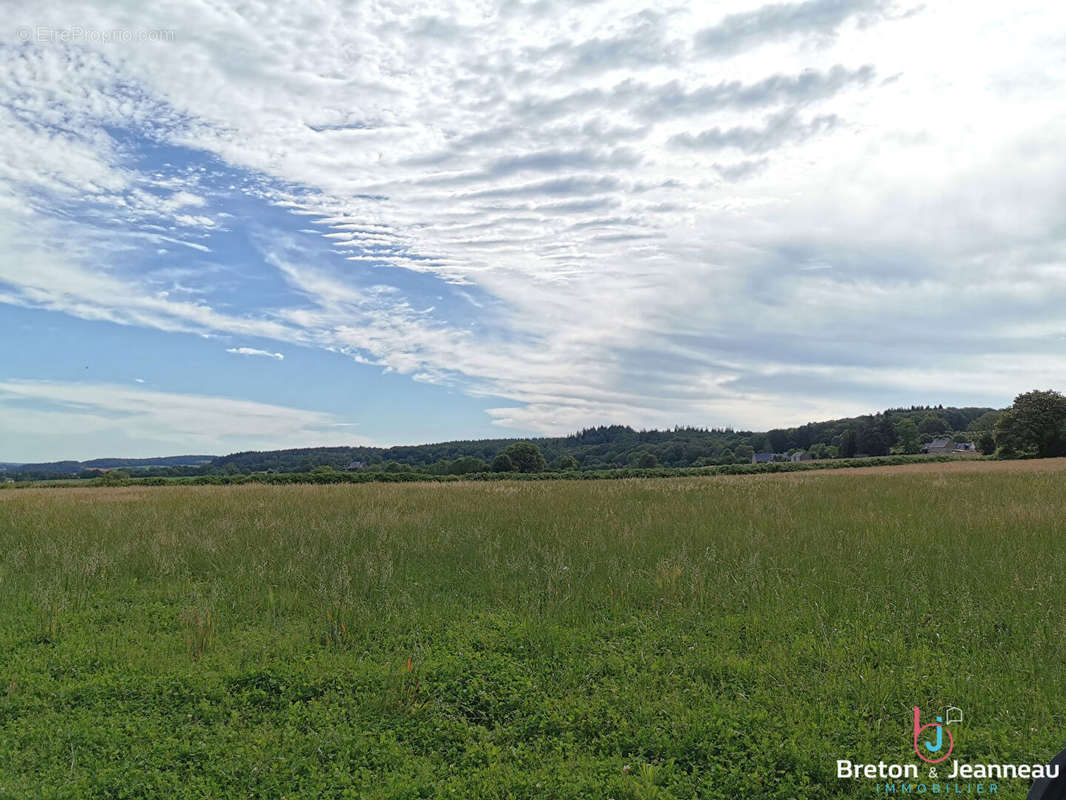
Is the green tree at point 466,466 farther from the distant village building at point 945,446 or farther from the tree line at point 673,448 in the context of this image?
the distant village building at point 945,446

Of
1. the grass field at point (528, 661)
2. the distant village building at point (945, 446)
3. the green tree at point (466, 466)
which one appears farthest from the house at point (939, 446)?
the grass field at point (528, 661)

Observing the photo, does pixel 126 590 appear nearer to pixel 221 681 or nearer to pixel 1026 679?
pixel 221 681

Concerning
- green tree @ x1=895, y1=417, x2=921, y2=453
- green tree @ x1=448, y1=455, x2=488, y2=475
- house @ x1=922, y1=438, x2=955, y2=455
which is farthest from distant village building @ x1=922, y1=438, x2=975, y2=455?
green tree @ x1=448, y1=455, x2=488, y2=475

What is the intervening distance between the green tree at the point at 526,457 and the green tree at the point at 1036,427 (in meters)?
50.2

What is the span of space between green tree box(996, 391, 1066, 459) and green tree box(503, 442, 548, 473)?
5024 centimetres

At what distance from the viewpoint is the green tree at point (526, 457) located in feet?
240

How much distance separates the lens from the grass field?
13.3ft

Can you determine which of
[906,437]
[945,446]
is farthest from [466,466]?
[945,446]

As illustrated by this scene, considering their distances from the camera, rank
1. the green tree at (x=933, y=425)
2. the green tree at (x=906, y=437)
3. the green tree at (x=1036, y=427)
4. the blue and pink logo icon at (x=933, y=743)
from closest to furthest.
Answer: the blue and pink logo icon at (x=933, y=743)
the green tree at (x=1036, y=427)
the green tree at (x=906, y=437)
the green tree at (x=933, y=425)

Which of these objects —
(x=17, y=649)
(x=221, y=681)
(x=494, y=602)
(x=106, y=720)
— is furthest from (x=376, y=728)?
(x=17, y=649)

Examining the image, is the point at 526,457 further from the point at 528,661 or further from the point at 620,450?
the point at 528,661

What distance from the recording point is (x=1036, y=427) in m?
58.1

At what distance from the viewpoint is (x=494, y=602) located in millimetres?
7172

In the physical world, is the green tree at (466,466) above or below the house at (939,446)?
below
